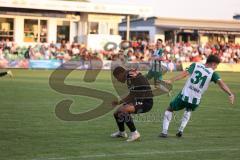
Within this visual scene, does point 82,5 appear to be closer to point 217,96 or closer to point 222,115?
point 217,96

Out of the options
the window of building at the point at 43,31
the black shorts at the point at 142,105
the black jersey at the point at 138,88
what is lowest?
the black shorts at the point at 142,105

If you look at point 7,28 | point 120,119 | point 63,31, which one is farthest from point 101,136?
point 63,31

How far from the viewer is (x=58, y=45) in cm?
4359

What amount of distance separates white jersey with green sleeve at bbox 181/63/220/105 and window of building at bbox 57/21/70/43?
117 feet

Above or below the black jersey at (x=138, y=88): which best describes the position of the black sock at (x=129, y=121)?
below

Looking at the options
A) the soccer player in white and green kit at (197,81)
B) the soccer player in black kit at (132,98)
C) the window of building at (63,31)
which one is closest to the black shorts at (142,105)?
the soccer player in black kit at (132,98)

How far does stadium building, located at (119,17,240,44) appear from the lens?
6116cm

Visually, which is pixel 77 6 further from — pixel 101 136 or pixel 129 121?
pixel 129 121

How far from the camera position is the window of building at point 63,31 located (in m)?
47.2

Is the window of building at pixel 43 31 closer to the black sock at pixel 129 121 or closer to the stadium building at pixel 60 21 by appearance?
the stadium building at pixel 60 21

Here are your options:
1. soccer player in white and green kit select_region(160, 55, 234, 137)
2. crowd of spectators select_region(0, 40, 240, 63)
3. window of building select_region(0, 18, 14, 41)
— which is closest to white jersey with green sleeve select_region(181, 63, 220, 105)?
soccer player in white and green kit select_region(160, 55, 234, 137)

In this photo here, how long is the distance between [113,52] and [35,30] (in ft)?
19.8

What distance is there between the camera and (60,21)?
47219mm

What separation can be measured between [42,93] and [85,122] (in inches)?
311
